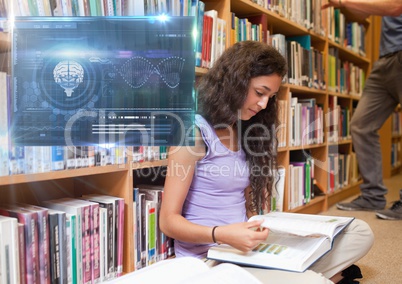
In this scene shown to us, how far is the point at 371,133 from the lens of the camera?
7.27 feet

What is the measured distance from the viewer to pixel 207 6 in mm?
1462

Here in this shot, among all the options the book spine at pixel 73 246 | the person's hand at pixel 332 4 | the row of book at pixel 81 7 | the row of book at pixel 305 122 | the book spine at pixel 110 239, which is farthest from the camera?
the person's hand at pixel 332 4

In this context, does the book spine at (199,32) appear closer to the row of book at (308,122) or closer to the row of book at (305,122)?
the row of book at (308,122)

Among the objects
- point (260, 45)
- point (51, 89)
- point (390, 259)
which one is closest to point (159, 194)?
point (260, 45)

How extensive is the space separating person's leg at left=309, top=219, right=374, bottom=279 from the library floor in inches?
6.9

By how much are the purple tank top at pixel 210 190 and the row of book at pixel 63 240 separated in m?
0.19

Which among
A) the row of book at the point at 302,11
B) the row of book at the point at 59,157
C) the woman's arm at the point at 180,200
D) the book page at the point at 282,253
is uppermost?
the row of book at the point at 302,11

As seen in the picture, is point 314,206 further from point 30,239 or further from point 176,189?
point 30,239

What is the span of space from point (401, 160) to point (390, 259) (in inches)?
119

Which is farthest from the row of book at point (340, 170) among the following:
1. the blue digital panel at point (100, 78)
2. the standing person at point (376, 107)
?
the blue digital panel at point (100, 78)

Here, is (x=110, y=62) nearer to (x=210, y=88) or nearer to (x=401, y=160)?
(x=210, y=88)

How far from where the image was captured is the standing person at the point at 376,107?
2.01 meters

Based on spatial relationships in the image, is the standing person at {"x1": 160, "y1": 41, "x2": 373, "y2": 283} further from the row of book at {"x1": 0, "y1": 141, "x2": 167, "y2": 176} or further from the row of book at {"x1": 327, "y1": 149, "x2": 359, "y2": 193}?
the row of book at {"x1": 327, "y1": 149, "x2": 359, "y2": 193}

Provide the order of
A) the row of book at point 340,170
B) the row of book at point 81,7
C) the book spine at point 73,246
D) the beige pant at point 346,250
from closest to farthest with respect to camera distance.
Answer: the row of book at point 81,7 < the book spine at point 73,246 < the beige pant at point 346,250 < the row of book at point 340,170
